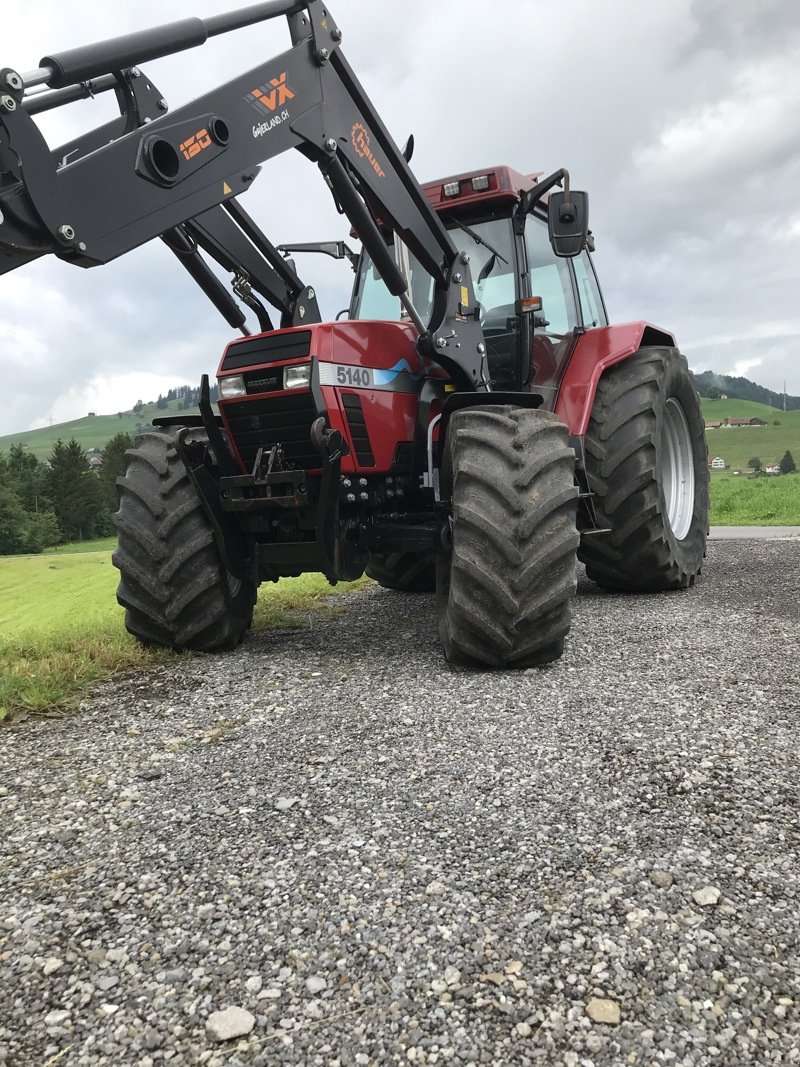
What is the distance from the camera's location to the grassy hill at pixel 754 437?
73688mm

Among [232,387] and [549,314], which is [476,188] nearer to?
[549,314]

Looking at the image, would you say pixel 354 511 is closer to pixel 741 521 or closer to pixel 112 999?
pixel 112 999

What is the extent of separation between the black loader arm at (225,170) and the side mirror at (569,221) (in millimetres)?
569

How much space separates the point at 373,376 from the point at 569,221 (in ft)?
4.79

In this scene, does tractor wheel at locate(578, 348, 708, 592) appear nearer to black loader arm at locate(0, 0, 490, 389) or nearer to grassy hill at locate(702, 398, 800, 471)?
black loader arm at locate(0, 0, 490, 389)

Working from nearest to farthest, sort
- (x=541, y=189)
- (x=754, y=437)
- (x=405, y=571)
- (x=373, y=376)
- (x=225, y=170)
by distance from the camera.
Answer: (x=225, y=170), (x=373, y=376), (x=541, y=189), (x=405, y=571), (x=754, y=437)

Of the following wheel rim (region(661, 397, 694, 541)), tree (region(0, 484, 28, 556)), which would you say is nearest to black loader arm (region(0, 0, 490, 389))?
wheel rim (region(661, 397, 694, 541))

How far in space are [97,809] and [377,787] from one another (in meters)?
0.91

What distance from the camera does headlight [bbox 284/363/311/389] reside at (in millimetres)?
4395

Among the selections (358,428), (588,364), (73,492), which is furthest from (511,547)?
(73,492)

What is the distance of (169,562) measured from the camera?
4.68 meters

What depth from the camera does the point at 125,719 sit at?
3.65 meters

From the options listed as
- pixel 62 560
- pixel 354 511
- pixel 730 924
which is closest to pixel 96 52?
pixel 354 511

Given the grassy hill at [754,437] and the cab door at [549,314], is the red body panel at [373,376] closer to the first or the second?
the cab door at [549,314]
